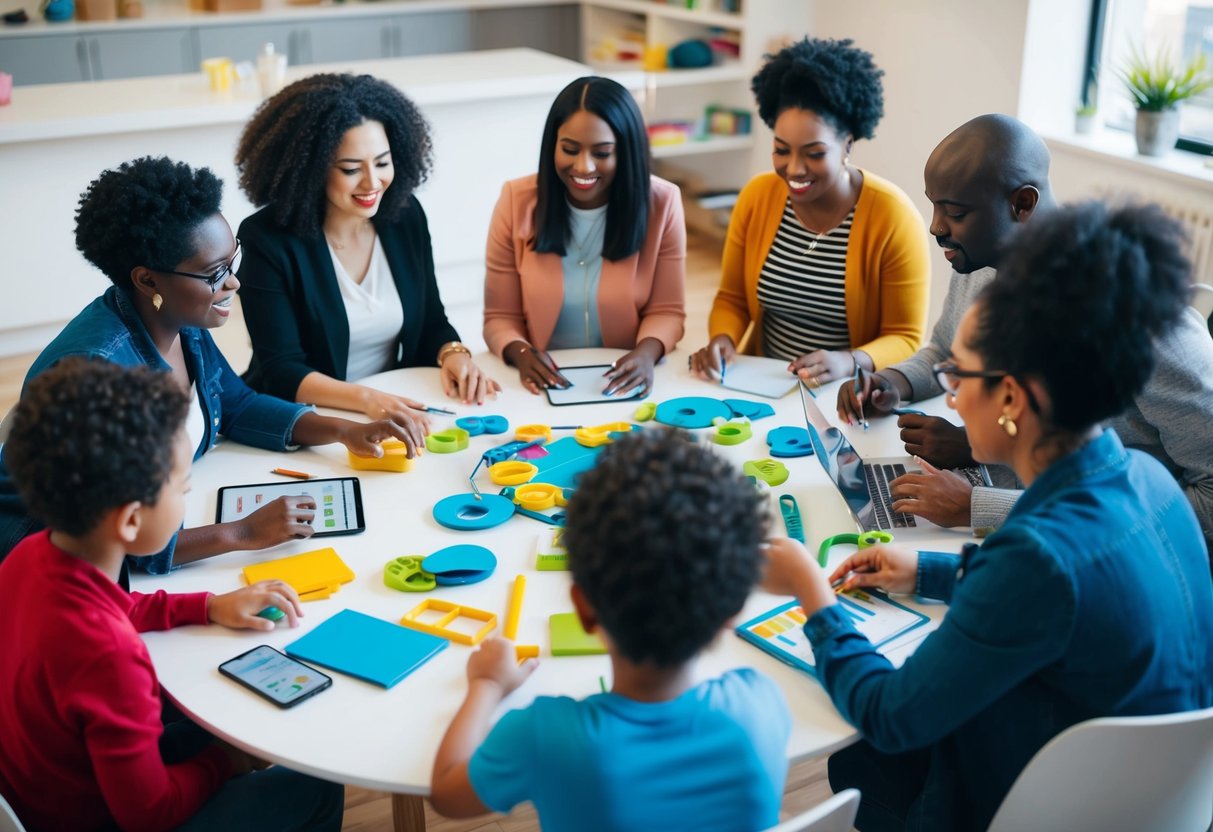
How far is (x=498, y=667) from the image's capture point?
1290 mm

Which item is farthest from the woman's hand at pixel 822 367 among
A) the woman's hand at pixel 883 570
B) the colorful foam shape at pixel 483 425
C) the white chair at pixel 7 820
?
the white chair at pixel 7 820

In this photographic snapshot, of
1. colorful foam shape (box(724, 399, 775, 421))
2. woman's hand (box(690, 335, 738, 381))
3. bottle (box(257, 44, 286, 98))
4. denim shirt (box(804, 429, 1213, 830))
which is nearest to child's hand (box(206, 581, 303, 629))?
denim shirt (box(804, 429, 1213, 830))

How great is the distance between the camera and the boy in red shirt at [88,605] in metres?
1.22

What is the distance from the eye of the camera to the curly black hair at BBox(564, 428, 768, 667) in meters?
1.02

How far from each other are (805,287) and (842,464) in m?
0.78

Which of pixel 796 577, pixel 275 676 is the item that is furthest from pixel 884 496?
pixel 275 676

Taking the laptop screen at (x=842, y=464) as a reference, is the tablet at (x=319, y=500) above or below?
below

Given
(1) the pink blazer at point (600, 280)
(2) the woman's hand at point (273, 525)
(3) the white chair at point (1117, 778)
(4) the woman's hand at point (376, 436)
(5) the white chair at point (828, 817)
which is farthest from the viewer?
(1) the pink blazer at point (600, 280)

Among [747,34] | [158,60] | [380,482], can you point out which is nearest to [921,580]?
[380,482]

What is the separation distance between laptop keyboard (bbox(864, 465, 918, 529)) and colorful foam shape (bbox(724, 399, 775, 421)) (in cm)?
27

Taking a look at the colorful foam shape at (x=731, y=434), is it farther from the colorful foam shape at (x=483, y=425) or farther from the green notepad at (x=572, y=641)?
the green notepad at (x=572, y=641)

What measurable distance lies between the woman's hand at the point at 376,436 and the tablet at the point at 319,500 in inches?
2.5

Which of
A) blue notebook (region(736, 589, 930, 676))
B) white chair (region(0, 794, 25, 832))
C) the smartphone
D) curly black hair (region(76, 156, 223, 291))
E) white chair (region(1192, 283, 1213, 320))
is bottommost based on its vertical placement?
white chair (region(0, 794, 25, 832))

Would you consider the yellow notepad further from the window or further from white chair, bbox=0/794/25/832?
the window
